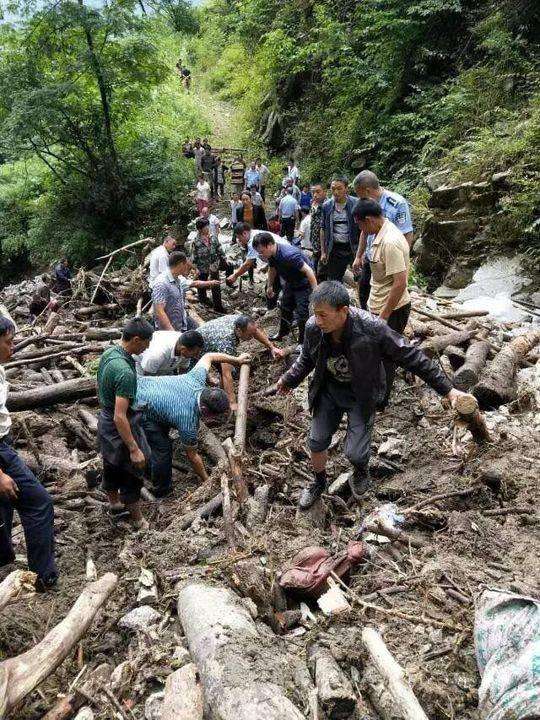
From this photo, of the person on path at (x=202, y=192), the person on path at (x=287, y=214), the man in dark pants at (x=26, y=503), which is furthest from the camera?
the person on path at (x=202, y=192)

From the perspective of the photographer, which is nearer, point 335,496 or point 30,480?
point 30,480

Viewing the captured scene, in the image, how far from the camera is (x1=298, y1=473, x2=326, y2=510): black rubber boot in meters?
4.43

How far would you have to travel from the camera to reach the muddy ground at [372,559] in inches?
104

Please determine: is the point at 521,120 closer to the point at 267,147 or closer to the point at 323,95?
the point at 323,95

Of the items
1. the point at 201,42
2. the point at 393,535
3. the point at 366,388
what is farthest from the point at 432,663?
the point at 201,42

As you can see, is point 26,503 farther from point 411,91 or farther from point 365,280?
point 411,91

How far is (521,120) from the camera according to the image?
9227mm

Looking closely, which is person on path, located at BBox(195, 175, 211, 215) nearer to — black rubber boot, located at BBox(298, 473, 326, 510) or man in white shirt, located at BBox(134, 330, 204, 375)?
man in white shirt, located at BBox(134, 330, 204, 375)

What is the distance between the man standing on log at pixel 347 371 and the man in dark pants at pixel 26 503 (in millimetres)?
2067

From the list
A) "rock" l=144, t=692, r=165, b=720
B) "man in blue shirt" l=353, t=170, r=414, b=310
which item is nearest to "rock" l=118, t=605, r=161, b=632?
"rock" l=144, t=692, r=165, b=720

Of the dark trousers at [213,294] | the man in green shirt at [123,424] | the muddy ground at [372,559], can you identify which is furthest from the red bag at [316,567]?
the dark trousers at [213,294]

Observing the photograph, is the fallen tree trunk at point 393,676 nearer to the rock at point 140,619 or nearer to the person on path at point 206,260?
the rock at point 140,619

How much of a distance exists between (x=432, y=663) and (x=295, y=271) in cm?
486

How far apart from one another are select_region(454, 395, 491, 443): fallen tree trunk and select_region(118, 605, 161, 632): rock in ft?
8.27
